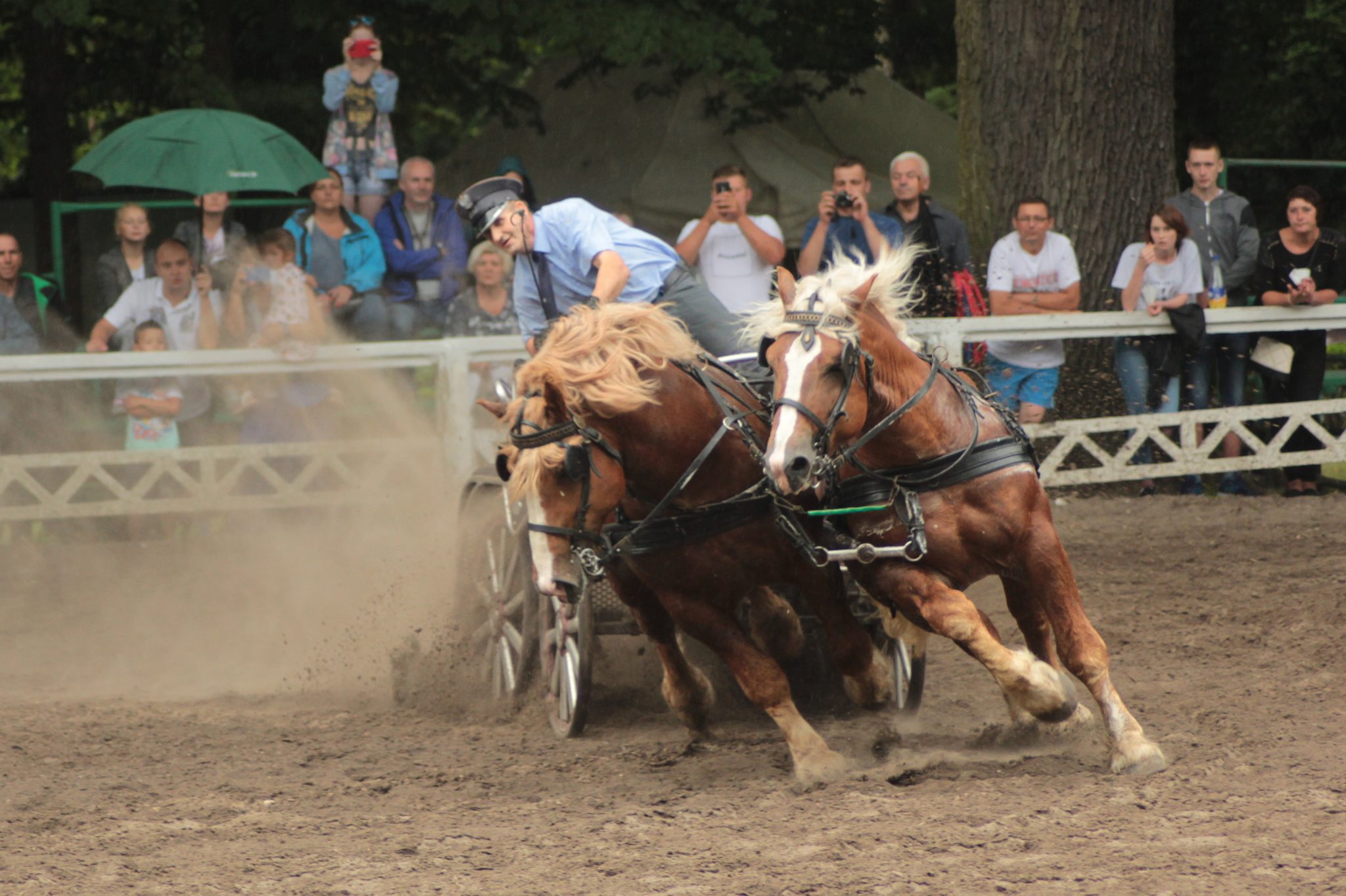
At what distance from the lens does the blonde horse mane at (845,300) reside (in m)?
4.14

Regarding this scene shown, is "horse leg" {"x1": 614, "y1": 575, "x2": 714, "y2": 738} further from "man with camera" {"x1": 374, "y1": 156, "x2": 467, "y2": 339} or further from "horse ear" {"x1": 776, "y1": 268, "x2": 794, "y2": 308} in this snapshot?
"man with camera" {"x1": 374, "y1": 156, "x2": 467, "y2": 339}

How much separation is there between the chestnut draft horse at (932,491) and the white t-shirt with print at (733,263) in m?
3.83

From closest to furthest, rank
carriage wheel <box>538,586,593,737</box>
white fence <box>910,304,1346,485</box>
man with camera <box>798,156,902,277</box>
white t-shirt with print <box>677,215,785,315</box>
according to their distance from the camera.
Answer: carriage wheel <box>538,586,593,737</box> → man with camera <box>798,156,902,277</box> → white fence <box>910,304,1346,485</box> → white t-shirt with print <box>677,215,785,315</box>

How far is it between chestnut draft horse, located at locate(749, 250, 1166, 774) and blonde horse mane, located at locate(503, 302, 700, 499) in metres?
0.33

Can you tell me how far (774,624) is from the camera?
198 inches

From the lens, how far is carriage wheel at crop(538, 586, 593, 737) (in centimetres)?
510

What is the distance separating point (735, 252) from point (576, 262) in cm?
316

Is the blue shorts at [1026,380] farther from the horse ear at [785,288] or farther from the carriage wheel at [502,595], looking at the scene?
the horse ear at [785,288]

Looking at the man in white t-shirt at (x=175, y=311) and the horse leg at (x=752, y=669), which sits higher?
the man in white t-shirt at (x=175, y=311)

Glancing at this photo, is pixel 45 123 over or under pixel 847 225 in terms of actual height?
over

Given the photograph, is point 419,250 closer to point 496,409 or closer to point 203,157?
point 203,157

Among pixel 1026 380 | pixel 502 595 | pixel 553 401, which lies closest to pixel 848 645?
pixel 553 401

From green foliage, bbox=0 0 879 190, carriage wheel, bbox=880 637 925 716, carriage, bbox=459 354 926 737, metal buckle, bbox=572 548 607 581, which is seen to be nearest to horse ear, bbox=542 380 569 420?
metal buckle, bbox=572 548 607 581

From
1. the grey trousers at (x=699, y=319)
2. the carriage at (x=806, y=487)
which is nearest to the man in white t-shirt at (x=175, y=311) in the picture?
the grey trousers at (x=699, y=319)
